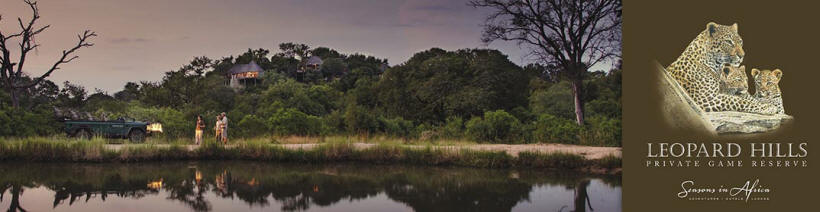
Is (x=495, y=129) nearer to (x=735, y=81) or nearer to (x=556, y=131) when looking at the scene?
(x=556, y=131)

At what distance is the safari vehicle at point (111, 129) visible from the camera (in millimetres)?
19734

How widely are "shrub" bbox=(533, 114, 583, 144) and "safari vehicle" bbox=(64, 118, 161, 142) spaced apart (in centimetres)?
1238

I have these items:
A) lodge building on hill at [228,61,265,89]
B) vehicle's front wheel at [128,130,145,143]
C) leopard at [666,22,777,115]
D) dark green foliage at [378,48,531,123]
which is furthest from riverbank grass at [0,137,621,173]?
lodge building on hill at [228,61,265,89]

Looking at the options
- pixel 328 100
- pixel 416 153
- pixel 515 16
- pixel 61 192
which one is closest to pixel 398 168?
pixel 416 153

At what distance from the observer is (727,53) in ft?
23.7

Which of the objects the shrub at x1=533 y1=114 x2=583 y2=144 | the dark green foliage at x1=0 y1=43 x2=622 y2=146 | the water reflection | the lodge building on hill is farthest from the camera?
the lodge building on hill

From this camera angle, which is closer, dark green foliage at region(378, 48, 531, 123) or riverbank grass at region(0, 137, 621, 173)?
riverbank grass at region(0, 137, 621, 173)

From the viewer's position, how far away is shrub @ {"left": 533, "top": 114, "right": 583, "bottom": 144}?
18.1 meters

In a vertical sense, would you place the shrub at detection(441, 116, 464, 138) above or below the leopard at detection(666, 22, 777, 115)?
below

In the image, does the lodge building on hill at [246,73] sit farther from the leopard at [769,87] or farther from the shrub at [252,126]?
the leopard at [769,87]

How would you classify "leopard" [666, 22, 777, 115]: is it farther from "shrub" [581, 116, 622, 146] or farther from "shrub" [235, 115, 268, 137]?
"shrub" [235, 115, 268, 137]

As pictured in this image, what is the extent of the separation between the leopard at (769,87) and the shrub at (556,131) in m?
11.0

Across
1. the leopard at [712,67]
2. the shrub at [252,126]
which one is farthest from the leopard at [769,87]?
the shrub at [252,126]

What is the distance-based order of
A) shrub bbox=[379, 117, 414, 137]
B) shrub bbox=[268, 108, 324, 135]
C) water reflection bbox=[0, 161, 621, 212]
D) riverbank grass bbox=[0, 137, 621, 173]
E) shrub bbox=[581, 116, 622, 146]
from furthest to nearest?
shrub bbox=[379, 117, 414, 137]
shrub bbox=[268, 108, 324, 135]
shrub bbox=[581, 116, 622, 146]
riverbank grass bbox=[0, 137, 621, 173]
water reflection bbox=[0, 161, 621, 212]
